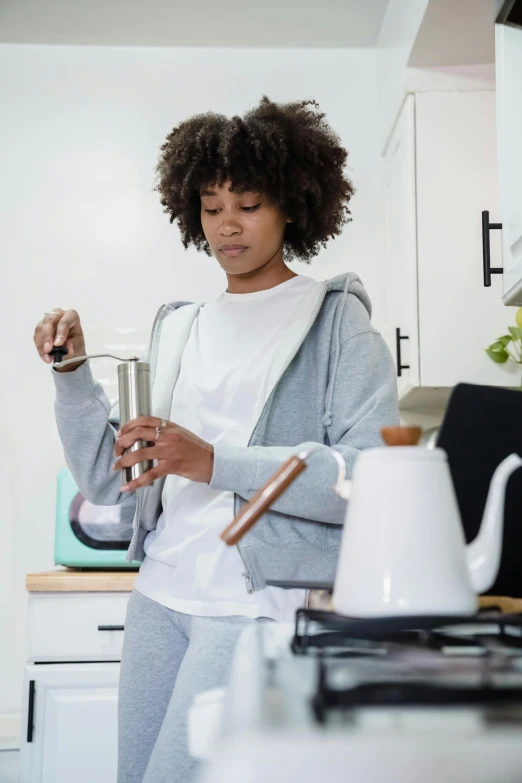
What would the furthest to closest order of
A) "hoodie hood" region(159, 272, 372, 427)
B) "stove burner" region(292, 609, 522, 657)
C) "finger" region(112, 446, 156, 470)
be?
"hoodie hood" region(159, 272, 372, 427) < "finger" region(112, 446, 156, 470) < "stove burner" region(292, 609, 522, 657)

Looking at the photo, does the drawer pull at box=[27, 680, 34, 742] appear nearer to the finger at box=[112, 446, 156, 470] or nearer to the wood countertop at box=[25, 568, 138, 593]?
the wood countertop at box=[25, 568, 138, 593]

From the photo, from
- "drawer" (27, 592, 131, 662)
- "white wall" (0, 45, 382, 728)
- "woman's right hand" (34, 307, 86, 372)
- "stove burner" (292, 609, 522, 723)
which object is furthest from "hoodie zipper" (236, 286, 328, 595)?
"white wall" (0, 45, 382, 728)

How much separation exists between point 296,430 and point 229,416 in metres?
0.10

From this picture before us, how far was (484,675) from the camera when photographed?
1.47 feet

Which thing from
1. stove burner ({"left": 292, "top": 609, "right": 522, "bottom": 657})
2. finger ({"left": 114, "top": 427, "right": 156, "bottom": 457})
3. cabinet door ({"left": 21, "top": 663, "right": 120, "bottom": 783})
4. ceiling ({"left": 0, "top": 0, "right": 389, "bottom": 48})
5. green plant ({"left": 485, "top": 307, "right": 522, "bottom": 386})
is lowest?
cabinet door ({"left": 21, "top": 663, "right": 120, "bottom": 783})

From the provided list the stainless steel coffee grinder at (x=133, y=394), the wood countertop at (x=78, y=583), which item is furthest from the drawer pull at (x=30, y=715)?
the stainless steel coffee grinder at (x=133, y=394)

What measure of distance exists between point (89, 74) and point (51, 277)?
2.25 feet

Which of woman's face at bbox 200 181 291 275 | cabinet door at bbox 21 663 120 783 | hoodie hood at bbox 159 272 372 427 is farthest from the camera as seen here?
cabinet door at bbox 21 663 120 783

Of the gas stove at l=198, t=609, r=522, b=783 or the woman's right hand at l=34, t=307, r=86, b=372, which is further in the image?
the woman's right hand at l=34, t=307, r=86, b=372

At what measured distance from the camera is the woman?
1000 millimetres

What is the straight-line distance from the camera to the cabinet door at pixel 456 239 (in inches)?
83.3

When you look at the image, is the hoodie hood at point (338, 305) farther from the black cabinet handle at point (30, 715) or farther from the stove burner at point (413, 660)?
the black cabinet handle at point (30, 715)

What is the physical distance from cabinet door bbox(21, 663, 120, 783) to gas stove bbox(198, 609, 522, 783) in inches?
58.3

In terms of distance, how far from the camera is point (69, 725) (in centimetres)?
190
